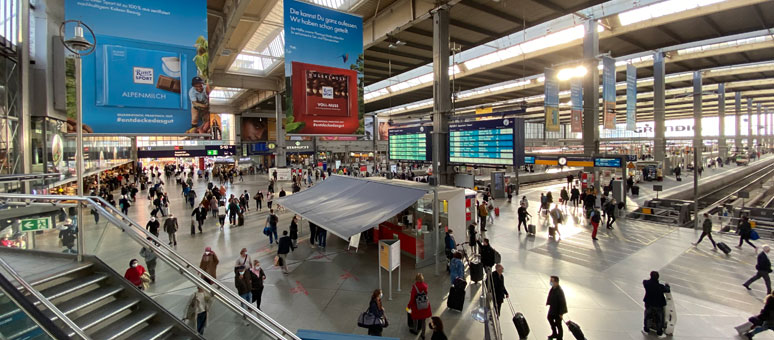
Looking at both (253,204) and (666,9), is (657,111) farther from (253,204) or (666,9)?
(253,204)

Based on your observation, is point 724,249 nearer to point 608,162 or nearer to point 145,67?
point 608,162

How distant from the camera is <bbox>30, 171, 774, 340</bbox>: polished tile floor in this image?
20.8ft

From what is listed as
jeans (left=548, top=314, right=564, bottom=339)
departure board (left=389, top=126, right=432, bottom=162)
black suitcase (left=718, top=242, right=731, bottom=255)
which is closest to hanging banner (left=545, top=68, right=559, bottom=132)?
departure board (left=389, top=126, right=432, bottom=162)

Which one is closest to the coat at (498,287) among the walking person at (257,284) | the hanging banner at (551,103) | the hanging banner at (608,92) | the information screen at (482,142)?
the walking person at (257,284)

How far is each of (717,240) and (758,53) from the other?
1047 inches

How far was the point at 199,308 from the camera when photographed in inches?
182

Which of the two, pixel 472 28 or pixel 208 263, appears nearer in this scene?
pixel 208 263

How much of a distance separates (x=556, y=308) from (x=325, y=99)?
769cm

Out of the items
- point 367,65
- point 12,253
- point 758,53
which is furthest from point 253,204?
point 758,53

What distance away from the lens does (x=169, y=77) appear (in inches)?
297

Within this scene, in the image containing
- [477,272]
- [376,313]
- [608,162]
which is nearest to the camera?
[376,313]

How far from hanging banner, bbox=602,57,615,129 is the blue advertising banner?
68.3 ft

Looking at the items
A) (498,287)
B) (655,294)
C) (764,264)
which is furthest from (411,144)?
(764,264)

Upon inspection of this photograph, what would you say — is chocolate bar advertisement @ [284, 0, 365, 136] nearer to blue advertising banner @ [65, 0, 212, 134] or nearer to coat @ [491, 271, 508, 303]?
blue advertising banner @ [65, 0, 212, 134]
